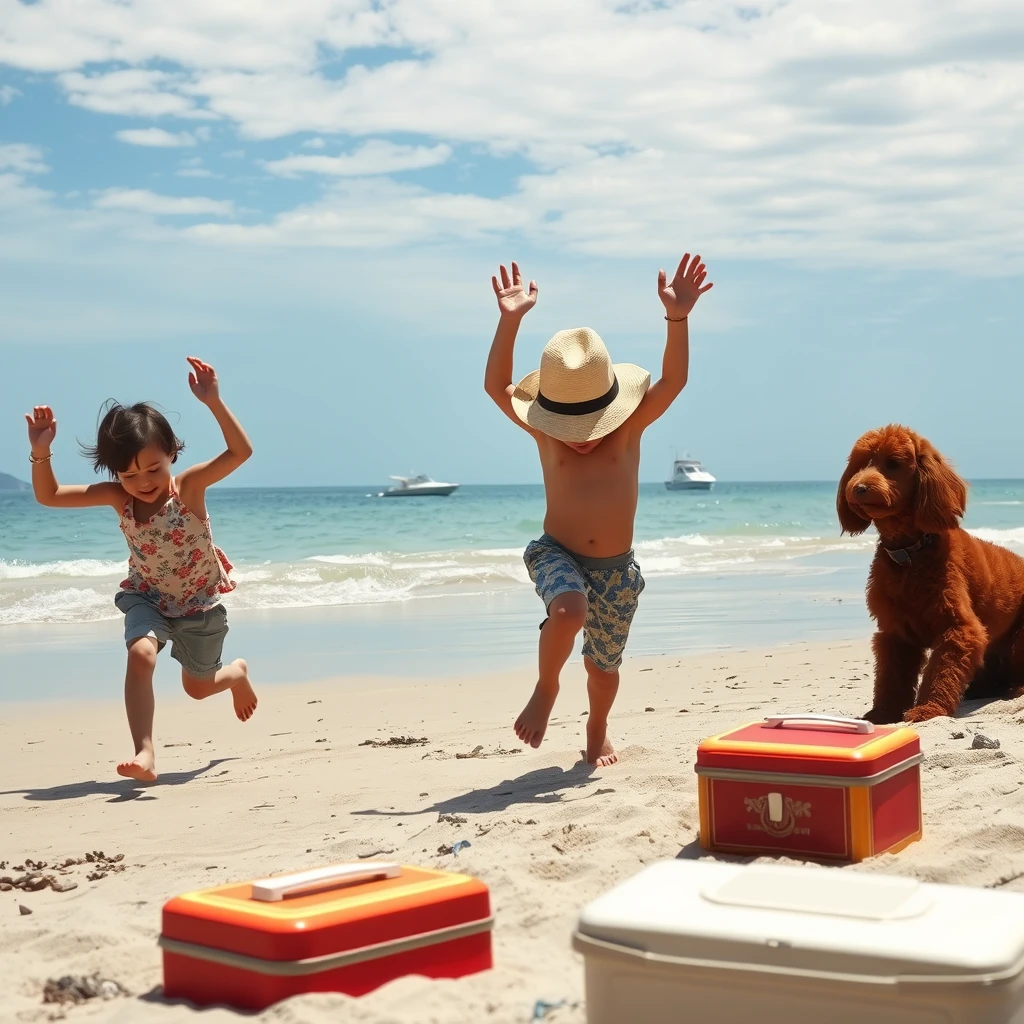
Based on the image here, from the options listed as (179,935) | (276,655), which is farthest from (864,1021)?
(276,655)

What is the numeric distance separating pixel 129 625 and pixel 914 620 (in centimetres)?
347

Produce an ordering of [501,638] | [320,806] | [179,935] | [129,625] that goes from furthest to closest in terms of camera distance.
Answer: [501,638] → [129,625] → [320,806] → [179,935]

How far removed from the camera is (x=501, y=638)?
1020cm

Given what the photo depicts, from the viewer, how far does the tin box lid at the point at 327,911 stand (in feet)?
7.79

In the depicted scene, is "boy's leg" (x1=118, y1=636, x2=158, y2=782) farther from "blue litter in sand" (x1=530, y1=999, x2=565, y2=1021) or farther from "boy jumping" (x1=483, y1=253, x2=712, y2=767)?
"blue litter in sand" (x1=530, y1=999, x2=565, y2=1021)

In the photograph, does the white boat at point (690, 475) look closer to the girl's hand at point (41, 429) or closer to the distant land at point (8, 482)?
the distant land at point (8, 482)

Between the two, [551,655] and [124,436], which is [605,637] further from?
[124,436]

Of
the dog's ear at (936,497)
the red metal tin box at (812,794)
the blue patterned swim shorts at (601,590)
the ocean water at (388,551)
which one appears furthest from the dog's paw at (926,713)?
the ocean water at (388,551)

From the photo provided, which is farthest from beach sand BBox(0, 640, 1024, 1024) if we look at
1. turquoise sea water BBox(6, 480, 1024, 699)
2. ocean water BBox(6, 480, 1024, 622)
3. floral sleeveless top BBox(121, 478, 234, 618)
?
ocean water BBox(6, 480, 1024, 622)

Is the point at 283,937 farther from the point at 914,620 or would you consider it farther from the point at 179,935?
the point at 914,620

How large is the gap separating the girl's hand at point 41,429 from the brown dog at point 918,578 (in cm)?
349

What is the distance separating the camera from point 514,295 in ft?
17.8

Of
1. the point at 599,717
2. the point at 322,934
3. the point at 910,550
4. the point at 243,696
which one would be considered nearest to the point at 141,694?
the point at 243,696

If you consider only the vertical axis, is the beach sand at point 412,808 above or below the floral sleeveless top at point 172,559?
below
